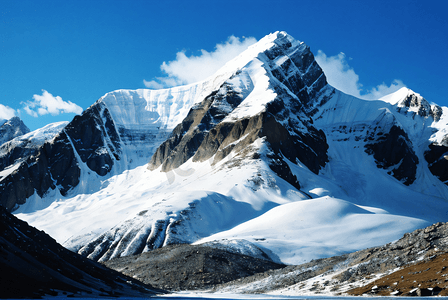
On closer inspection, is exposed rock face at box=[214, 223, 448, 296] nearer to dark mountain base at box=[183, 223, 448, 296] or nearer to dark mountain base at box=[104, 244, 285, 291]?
dark mountain base at box=[183, 223, 448, 296]

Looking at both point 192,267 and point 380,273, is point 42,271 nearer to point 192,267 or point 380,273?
point 380,273

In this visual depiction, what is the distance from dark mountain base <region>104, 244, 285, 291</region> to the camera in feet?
224

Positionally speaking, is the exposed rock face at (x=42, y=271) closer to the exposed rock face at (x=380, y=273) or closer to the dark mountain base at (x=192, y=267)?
the exposed rock face at (x=380, y=273)

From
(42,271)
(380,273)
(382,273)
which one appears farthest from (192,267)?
(42,271)

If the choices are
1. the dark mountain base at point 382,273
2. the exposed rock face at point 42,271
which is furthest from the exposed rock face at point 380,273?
the exposed rock face at point 42,271

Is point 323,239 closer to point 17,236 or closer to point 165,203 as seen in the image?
point 165,203

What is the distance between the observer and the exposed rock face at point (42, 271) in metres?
31.0

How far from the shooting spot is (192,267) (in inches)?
2894

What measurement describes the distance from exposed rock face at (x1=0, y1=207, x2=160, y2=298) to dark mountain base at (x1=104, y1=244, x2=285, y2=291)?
1835 centimetres

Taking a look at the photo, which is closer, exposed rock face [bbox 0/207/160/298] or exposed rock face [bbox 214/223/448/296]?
exposed rock face [bbox 0/207/160/298]

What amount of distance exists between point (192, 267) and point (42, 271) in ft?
134

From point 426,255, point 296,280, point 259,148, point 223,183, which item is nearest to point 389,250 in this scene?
point 426,255

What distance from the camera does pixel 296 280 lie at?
52062mm

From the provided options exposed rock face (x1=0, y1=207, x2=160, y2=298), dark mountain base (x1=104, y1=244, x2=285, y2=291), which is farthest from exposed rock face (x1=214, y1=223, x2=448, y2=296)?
exposed rock face (x1=0, y1=207, x2=160, y2=298)
